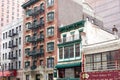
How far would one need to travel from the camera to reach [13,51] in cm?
7181

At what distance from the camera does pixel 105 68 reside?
128 feet

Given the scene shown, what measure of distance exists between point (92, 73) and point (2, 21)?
340 feet

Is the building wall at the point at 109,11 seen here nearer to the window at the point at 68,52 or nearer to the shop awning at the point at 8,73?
the shop awning at the point at 8,73

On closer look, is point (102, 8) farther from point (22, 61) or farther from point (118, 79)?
point (118, 79)

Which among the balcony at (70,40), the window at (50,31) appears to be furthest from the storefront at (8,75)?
the balcony at (70,40)

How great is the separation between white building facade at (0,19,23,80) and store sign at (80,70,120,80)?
93.9 feet

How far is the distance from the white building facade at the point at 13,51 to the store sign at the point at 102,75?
93.9 ft

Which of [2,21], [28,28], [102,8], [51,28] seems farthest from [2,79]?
[2,21]

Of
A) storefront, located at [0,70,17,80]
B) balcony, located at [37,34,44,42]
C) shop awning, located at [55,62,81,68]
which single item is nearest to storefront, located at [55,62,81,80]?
shop awning, located at [55,62,81,68]

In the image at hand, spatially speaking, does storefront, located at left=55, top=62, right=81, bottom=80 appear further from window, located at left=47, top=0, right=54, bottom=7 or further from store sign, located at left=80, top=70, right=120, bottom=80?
window, located at left=47, top=0, right=54, bottom=7

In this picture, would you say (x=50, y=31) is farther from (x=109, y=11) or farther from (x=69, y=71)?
(x=109, y=11)

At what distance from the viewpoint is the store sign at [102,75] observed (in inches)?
1401

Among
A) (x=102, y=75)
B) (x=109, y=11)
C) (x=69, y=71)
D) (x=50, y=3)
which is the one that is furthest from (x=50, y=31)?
(x=109, y=11)

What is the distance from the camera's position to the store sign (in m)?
35.6
